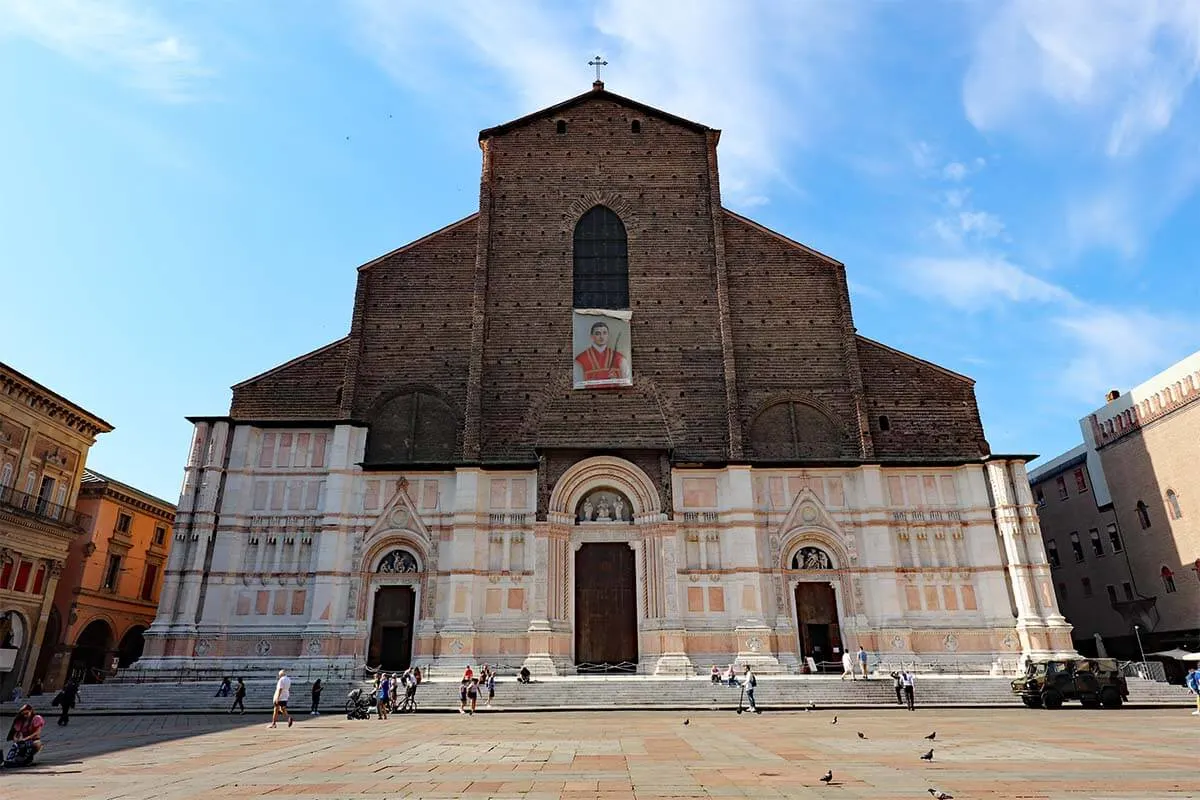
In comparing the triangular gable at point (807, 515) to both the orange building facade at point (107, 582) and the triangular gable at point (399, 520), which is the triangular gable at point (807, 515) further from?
the orange building facade at point (107, 582)

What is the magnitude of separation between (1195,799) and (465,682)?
15636 mm

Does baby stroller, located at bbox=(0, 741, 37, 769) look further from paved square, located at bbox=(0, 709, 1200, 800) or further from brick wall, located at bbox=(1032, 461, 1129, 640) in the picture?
brick wall, located at bbox=(1032, 461, 1129, 640)

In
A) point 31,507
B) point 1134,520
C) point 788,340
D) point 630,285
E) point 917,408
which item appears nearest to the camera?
point 917,408

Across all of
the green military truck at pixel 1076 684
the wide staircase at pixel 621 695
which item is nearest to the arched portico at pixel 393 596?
the wide staircase at pixel 621 695

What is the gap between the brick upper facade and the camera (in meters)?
25.5

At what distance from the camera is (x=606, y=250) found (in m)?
28.5

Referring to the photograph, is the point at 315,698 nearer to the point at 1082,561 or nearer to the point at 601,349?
the point at 601,349

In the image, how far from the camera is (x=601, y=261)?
1116 inches

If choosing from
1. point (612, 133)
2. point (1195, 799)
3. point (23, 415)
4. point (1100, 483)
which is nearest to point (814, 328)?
point (612, 133)

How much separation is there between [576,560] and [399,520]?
6070mm

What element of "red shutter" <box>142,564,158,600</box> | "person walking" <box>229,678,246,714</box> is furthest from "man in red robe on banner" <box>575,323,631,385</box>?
"red shutter" <box>142,564,158,600</box>

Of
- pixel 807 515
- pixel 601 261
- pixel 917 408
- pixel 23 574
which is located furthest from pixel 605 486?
pixel 23 574

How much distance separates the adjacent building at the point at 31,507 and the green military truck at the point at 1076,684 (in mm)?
32158

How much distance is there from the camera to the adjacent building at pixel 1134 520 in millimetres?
26594
